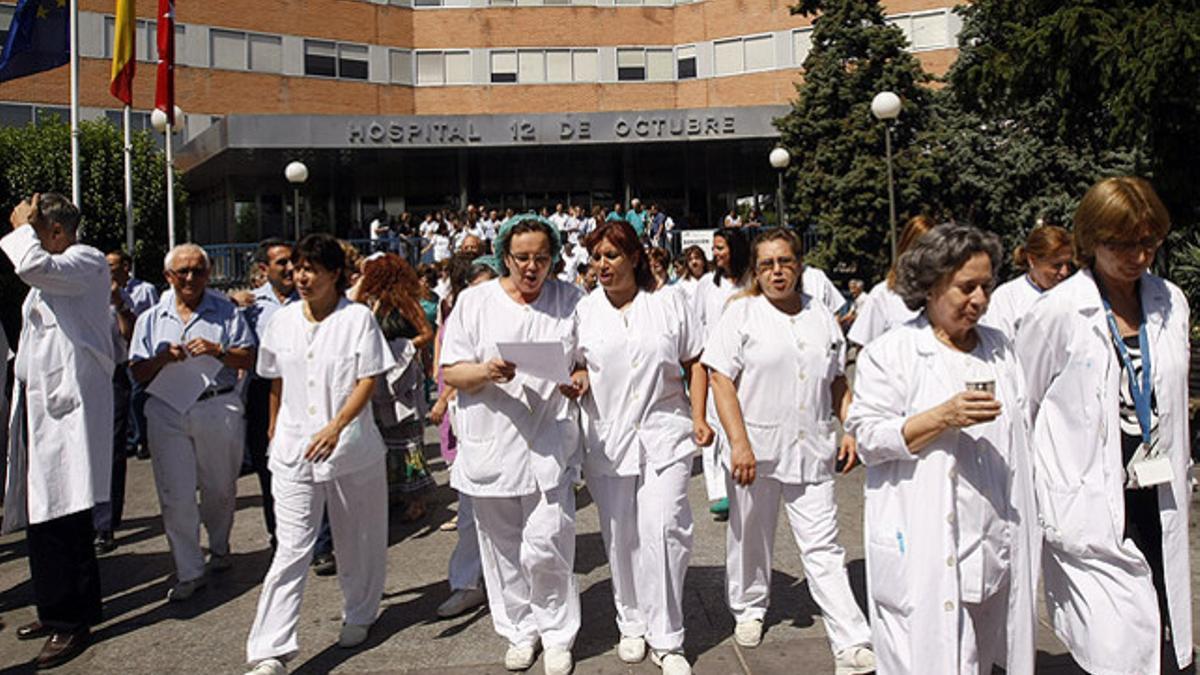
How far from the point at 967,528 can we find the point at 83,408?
169 inches

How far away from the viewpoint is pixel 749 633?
482 cm

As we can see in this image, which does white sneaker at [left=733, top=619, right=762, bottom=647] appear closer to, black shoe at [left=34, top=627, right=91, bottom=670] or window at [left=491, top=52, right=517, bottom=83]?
black shoe at [left=34, top=627, right=91, bottom=670]

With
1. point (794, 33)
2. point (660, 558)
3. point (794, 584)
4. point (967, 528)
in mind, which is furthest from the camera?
point (794, 33)

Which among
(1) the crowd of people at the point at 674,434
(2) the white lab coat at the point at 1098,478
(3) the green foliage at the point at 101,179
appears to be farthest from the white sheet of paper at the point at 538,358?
(3) the green foliage at the point at 101,179

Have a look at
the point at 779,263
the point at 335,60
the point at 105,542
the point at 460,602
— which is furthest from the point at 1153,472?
the point at 335,60

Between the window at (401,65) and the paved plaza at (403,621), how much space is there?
116 ft

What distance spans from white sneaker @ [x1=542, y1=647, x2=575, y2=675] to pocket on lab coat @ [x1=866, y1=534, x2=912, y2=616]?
1.70 meters

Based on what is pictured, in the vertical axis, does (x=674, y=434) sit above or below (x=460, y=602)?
above

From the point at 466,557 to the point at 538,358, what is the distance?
189 centimetres

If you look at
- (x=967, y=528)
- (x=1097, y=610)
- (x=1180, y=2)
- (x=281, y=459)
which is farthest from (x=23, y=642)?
(x=1180, y=2)

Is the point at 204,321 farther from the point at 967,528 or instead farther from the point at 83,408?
the point at 967,528

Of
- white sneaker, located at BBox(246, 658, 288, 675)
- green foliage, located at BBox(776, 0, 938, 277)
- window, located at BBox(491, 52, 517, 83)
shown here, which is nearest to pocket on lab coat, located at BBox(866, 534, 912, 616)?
white sneaker, located at BBox(246, 658, 288, 675)

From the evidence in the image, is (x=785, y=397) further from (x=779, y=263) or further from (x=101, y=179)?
(x=101, y=179)

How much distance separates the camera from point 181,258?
584 centimetres
